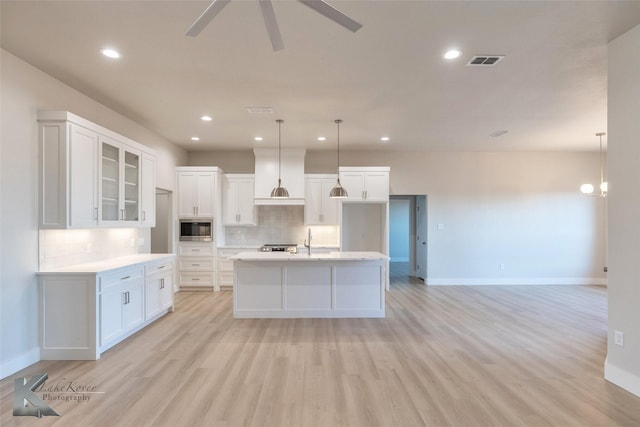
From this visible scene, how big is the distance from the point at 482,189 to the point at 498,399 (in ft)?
17.8

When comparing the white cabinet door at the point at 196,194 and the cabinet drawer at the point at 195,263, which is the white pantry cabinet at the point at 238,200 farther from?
the cabinet drawer at the point at 195,263

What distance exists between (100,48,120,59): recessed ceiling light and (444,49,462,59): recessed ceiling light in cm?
299

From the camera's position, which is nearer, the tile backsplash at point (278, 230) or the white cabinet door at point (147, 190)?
the white cabinet door at point (147, 190)

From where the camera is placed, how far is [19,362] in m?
2.95

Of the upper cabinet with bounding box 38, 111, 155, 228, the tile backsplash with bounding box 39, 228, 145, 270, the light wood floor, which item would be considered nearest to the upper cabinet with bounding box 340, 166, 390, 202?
the light wood floor

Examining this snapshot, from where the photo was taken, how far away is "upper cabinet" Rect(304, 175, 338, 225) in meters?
6.70

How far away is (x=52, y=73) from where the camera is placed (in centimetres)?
329

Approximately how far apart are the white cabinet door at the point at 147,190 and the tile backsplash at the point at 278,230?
225 centimetres

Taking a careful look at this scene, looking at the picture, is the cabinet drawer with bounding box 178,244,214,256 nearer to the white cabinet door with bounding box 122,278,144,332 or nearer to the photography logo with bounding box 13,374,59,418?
the white cabinet door with bounding box 122,278,144,332

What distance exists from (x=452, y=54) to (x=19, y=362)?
490 centimetres

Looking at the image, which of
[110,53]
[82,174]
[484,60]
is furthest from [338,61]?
[82,174]

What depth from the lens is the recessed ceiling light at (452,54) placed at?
2842 mm

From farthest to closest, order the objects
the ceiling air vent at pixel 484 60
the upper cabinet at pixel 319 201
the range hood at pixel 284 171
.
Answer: the upper cabinet at pixel 319 201, the range hood at pixel 284 171, the ceiling air vent at pixel 484 60

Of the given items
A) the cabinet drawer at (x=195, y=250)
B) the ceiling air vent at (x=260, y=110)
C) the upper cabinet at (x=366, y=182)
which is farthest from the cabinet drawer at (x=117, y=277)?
the upper cabinet at (x=366, y=182)
